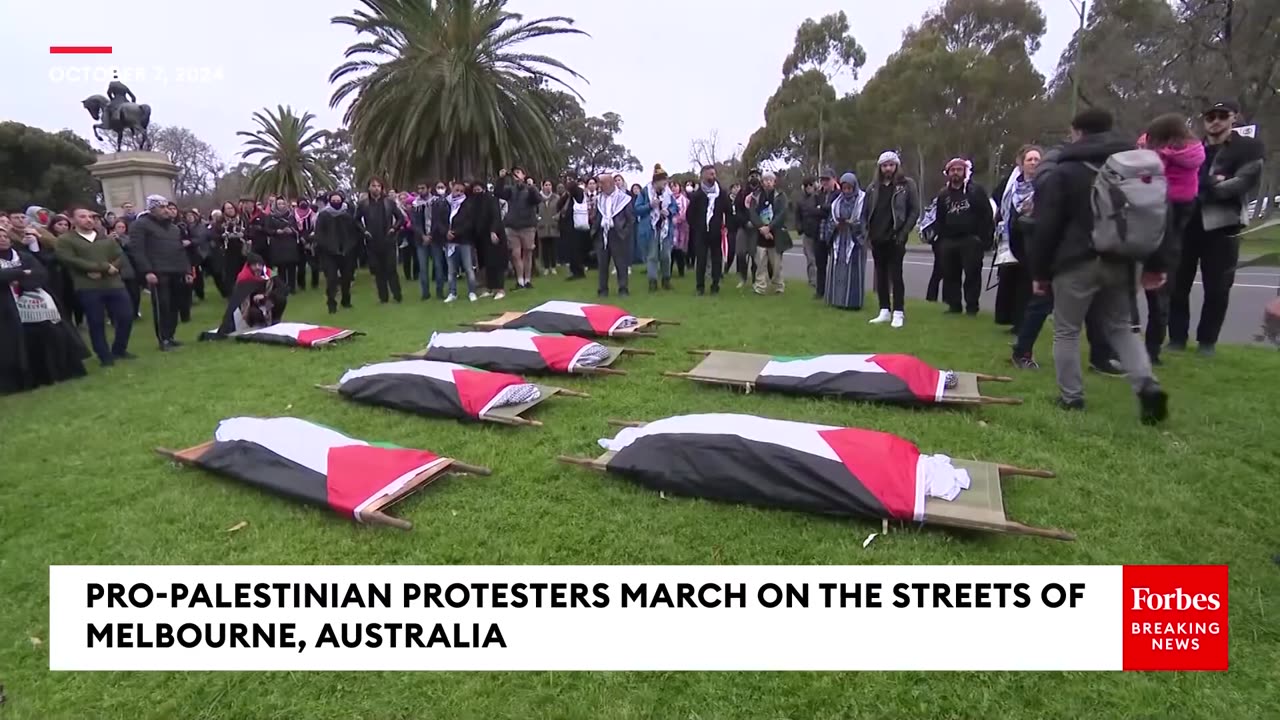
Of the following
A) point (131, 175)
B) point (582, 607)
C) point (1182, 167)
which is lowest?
point (582, 607)

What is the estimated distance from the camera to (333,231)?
37.3 ft

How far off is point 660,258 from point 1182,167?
27.2 ft

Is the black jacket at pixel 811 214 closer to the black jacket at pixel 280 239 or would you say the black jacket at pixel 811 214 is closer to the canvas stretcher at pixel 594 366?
the canvas stretcher at pixel 594 366

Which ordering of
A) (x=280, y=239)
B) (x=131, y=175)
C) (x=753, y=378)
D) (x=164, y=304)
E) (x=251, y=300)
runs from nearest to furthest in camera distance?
(x=753, y=378) → (x=164, y=304) → (x=251, y=300) → (x=280, y=239) → (x=131, y=175)

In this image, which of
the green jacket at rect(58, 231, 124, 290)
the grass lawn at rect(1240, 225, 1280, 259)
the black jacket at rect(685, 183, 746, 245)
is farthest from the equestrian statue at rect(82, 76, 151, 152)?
the grass lawn at rect(1240, 225, 1280, 259)

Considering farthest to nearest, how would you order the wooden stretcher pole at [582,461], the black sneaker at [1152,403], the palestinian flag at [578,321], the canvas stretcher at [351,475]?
the palestinian flag at [578,321] < the black sneaker at [1152,403] < the wooden stretcher pole at [582,461] < the canvas stretcher at [351,475]

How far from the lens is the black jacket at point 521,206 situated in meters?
11.8

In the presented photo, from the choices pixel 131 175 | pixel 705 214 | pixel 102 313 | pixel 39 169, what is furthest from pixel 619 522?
pixel 39 169

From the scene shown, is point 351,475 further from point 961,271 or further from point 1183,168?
point 961,271

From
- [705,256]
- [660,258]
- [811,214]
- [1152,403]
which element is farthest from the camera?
[660,258]

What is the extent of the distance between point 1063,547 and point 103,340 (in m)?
9.59

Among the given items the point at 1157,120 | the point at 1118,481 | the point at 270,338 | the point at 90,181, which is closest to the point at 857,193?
the point at 1157,120

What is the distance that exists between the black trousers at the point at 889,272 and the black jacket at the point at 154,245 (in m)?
8.65

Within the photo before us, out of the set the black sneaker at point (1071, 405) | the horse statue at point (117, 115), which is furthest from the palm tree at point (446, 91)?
the black sneaker at point (1071, 405)
